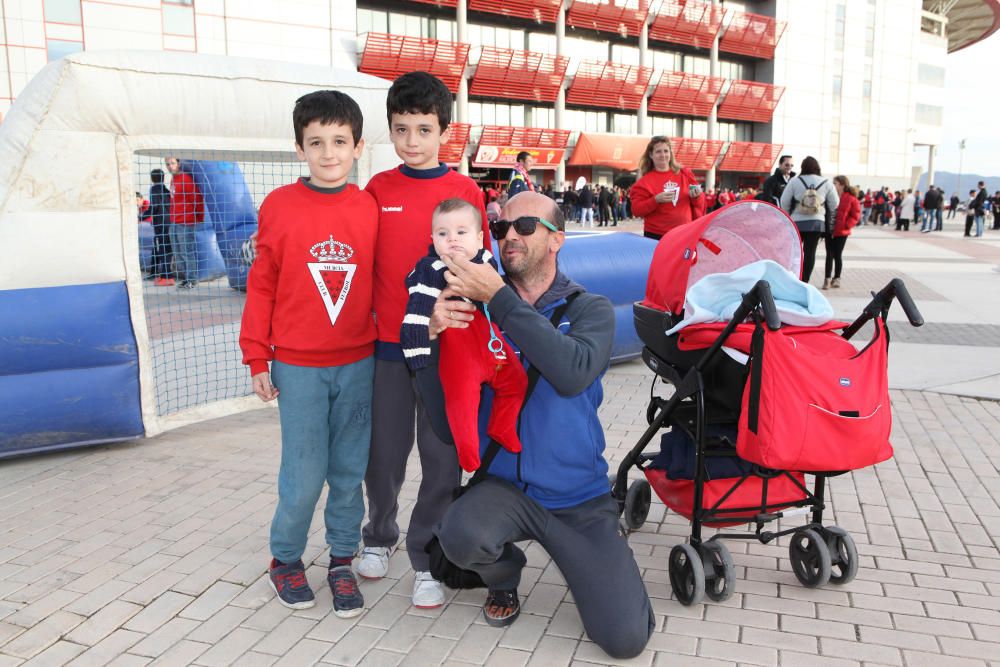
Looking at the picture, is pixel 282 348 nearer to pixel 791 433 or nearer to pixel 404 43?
pixel 791 433

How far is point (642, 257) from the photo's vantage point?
710cm

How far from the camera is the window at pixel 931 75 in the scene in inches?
2351

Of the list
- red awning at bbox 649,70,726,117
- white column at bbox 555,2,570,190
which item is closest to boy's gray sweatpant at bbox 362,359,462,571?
white column at bbox 555,2,570,190

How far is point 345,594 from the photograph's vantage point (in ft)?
10.5

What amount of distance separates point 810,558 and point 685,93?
138 feet

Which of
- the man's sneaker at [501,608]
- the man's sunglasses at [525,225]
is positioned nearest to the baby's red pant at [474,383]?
the man's sunglasses at [525,225]

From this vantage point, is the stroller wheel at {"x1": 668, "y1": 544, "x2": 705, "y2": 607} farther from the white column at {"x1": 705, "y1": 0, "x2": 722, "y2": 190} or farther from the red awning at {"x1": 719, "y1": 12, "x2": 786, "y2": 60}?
the red awning at {"x1": 719, "y1": 12, "x2": 786, "y2": 60}

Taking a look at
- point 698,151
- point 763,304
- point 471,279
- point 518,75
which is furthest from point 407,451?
point 698,151

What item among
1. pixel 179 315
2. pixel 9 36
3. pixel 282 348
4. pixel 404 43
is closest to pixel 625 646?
pixel 282 348

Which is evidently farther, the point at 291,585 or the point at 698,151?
the point at 698,151

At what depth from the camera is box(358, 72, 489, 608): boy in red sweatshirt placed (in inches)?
123

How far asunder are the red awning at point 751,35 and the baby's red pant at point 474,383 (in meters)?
45.5

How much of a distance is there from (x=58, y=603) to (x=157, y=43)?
25.9 meters

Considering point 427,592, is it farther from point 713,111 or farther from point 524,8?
point 713,111
